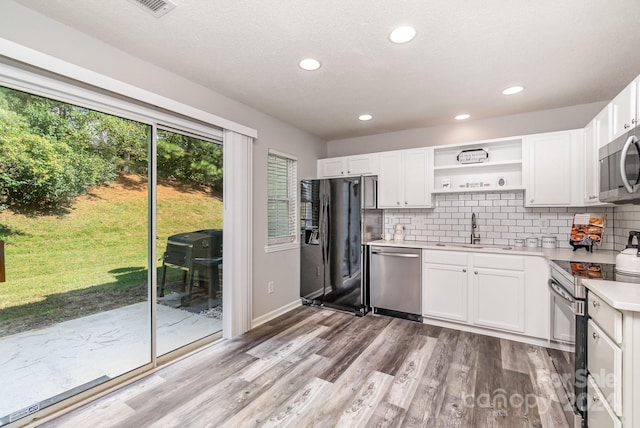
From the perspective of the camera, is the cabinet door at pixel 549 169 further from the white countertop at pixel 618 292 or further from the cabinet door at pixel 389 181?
the white countertop at pixel 618 292

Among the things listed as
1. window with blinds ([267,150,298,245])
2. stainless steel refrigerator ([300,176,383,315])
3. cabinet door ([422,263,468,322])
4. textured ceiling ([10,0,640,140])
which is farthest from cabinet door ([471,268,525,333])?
window with blinds ([267,150,298,245])

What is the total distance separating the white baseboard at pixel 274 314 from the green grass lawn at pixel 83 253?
1308mm

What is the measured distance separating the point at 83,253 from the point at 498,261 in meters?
3.57

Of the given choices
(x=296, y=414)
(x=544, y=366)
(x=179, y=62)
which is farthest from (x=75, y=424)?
(x=544, y=366)

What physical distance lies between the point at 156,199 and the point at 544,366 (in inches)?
136

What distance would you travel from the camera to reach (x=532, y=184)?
121 inches

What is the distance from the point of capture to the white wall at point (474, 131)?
3.09 metres

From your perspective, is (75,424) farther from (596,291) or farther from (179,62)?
(596,291)

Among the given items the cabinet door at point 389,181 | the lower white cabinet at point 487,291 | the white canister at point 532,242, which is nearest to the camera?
the lower white cabinet at point 487,291

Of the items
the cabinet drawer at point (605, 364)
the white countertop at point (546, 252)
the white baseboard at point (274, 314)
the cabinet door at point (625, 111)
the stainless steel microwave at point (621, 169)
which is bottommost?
the white baseboard at point (274, 314)

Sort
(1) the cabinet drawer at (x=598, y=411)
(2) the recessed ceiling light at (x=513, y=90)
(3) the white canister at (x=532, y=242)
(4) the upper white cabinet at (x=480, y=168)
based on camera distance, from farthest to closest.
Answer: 1. (4) the upper white cabinet at (x=480, y=168)
2. (3) the white canister at (x=532, y=242)
3. (2) the recessed ceiling light at (x=513, y=90)
4. (1) the cabinet drawer at (x=598, y=411)

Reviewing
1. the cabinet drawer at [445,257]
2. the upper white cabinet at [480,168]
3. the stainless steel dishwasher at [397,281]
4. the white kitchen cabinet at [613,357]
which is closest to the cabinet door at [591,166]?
the upper white cabinet at [480,168]

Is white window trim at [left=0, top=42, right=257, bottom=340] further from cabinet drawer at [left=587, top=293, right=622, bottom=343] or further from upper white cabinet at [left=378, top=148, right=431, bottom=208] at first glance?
cabinet drawer at [left=587, top=293, right=622, bottom=343]

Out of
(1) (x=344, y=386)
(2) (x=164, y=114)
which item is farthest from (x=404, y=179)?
(2) (x=164, y=114)
